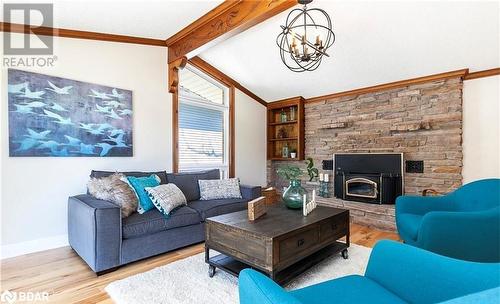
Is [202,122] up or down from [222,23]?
down

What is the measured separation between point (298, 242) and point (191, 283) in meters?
0.93

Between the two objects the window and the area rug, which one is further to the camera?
the window

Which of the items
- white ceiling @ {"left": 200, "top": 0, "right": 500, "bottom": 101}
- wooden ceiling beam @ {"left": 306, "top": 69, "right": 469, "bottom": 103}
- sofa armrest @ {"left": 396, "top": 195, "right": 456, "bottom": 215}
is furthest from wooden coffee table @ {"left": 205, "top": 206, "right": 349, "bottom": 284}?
wooden ceiling beam @ {"left": 306, "top": 69, "right": 469, "bottom": 103}

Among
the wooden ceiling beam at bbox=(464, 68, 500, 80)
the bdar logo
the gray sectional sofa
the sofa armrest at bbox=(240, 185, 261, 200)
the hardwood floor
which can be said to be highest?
the wooden ceiling beam at bbox=(464, 68, 500, 80)

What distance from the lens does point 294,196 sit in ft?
8.59

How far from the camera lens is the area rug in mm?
1879

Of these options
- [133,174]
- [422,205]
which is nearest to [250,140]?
[133,174]

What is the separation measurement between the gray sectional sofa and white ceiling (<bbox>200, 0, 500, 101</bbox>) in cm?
231

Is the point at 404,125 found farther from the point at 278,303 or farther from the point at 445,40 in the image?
the point at 278,303

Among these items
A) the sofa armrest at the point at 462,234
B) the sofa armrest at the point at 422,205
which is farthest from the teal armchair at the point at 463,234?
the sofa armrest at the point at 422,205

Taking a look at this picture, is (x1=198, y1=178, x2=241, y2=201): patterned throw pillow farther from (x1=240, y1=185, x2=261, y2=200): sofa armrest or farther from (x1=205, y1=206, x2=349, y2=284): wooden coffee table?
(x1=205, y1=206, x2=349, y2=284): wooden coffee table

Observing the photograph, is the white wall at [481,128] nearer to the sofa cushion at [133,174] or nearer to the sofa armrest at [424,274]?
the sofa armrest at [424,274]

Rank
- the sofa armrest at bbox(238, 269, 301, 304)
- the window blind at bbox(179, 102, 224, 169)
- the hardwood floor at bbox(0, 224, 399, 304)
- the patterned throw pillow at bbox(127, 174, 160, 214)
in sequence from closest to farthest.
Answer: the sofa armrest at bbox(238, 269, 301, 304) < the hardwood floor at bbox(0, 224, 399, 304) < the patterned throw pillow at bbox(127, 174, 160, 214) < the window blind at bbox(179, 102, 224, 169)

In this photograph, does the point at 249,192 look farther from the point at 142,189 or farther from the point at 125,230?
the point at 125,230
